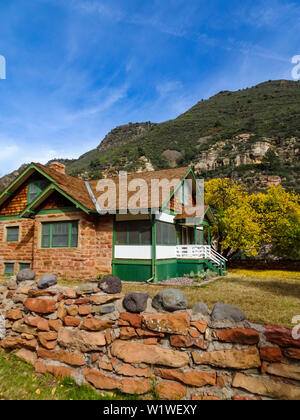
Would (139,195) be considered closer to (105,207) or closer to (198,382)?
(105,207)

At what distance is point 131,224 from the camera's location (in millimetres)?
12242

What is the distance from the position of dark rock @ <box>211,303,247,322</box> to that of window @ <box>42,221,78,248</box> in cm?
937

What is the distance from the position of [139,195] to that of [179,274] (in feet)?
15.4

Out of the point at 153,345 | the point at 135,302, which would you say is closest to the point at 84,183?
the point at 135,302

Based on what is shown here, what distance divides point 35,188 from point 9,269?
4781mm

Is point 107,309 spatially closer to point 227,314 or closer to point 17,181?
point 227,314

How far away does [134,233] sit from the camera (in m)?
12.2

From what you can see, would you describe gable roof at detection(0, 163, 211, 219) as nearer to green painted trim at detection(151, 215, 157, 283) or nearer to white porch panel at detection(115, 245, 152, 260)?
green painted trim at detection(151, 215, 157, 283)

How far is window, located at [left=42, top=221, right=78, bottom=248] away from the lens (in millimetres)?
Result: 12495

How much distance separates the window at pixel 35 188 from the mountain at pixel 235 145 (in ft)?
99.8

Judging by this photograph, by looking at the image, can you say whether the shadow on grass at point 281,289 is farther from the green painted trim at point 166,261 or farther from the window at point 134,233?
the window at point 134,233

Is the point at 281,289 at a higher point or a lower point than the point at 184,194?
lower

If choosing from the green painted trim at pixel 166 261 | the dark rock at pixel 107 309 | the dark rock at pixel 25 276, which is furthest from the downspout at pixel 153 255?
the dark rock at pixel 107 309

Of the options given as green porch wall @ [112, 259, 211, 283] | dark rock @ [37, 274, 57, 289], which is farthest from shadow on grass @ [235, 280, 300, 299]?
dark rock @ [37, 274, 57, 289]
